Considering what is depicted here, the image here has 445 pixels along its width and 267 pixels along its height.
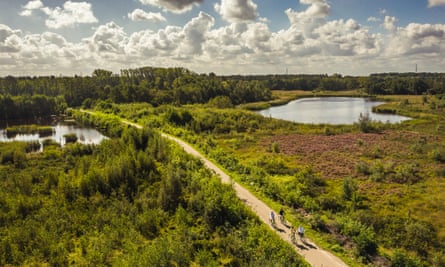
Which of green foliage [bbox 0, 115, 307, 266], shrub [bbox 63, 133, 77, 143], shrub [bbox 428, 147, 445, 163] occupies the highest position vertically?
shrub [bbox 428, 147, 445, 163]

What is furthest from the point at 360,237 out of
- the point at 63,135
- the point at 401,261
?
the point at 63,135

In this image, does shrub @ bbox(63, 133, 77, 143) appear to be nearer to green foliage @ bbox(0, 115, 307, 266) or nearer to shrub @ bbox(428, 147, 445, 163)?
green foliage @ bbox(0, 115, 307, 266)

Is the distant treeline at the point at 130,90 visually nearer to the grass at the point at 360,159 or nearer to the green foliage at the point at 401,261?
the grass at the point at 360,159

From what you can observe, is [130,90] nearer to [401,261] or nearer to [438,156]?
[438,156]

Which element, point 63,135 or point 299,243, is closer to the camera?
point 299,243

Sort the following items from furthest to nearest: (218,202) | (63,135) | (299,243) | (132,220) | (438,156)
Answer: (63,135) < (438,156) < (132,220) < (218,202) < (299,243)

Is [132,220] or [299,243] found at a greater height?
[299,243]

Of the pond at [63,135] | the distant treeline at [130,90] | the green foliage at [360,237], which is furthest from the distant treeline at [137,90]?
the green foliage at [360,237]

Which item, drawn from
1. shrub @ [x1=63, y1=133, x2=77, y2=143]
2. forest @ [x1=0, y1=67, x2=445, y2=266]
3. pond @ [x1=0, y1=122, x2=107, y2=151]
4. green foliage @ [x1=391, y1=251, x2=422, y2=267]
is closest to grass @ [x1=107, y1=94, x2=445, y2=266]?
forest @ [x1=0, y1=67, x2=445, y2=266]

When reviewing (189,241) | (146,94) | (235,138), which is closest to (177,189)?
(189,241)
